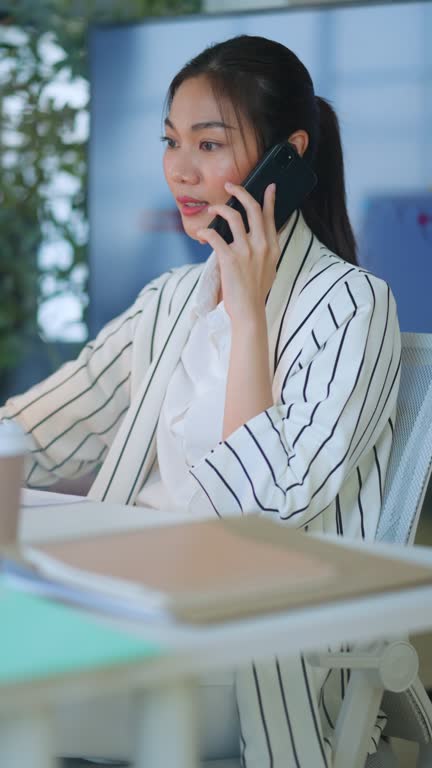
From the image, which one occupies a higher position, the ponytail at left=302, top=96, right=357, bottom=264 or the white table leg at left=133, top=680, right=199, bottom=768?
the ponytail at left=302, top=96, right=357, bottom=264

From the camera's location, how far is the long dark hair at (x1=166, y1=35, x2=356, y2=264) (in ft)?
5.63

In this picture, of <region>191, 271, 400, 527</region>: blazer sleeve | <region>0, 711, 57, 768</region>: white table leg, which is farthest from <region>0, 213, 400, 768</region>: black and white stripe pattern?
<region>0, 711, 57, 768</region>: white table leg

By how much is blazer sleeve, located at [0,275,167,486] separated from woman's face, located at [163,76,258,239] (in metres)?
0.22

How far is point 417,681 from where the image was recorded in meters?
1.35

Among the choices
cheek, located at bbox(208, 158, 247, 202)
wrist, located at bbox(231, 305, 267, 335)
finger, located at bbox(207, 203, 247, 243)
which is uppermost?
cheek, located at bbox(208, 158, 247, 202)

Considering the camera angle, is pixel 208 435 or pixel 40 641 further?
pixel 208 435

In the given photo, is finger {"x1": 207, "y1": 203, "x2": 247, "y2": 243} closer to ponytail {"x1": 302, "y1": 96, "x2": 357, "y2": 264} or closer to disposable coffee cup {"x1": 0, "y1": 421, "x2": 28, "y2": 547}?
ponytail {"x1": 302, "y1": 96, "x2": 357, "y2": 264}

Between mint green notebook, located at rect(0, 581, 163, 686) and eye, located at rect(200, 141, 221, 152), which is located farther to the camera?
eye, located at rect(200, 141, 221, 152)

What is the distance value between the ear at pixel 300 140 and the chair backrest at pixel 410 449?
362 mm

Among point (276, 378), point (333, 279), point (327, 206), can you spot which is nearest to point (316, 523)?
point (276, 378)

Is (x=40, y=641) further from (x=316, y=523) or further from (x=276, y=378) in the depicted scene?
(x=276, y=378)

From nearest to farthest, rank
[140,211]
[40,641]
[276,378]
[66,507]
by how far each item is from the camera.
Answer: [40,641]
[66,507]
[276,378]
[140,211]

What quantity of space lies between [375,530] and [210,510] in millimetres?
220

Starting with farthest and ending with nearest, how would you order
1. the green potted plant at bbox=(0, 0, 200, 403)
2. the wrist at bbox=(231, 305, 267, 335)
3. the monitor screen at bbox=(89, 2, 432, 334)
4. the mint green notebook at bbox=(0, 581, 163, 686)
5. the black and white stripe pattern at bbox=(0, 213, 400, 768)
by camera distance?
the green potted plant at bbox=(0, 0, 200, 403) → the monitor screen at bbox=(89, 2, 432, 334) → the wrist at bbox=(231, 305, 267, 335) → the black and white stripe pattern at bbox=(0, 213, 400, 768) → the mint green notebook at bbox=(0, 581, 163, 686)
